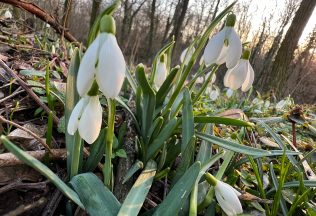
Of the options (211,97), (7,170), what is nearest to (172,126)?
(7,170)

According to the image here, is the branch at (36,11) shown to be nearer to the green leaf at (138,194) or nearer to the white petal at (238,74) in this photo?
the white petal at (238,74)

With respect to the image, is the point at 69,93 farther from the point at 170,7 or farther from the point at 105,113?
the point at 170,7

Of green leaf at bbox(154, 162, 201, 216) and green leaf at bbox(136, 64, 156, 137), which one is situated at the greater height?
green leaf at bbox(136, 64, 156, 137)

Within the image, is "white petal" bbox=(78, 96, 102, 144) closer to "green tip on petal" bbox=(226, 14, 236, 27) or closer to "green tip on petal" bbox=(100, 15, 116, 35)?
"green tip on petal" bbox=(100, 15, 116, 35)

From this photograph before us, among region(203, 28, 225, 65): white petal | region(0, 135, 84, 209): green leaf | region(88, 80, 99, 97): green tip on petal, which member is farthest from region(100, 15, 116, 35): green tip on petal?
region(203, 28, 225, 65): white petal

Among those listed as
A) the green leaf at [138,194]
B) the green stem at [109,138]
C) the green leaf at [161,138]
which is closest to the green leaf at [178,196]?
the green leaf at [138,194]

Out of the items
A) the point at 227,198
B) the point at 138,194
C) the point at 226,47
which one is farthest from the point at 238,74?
the point at 138,194
